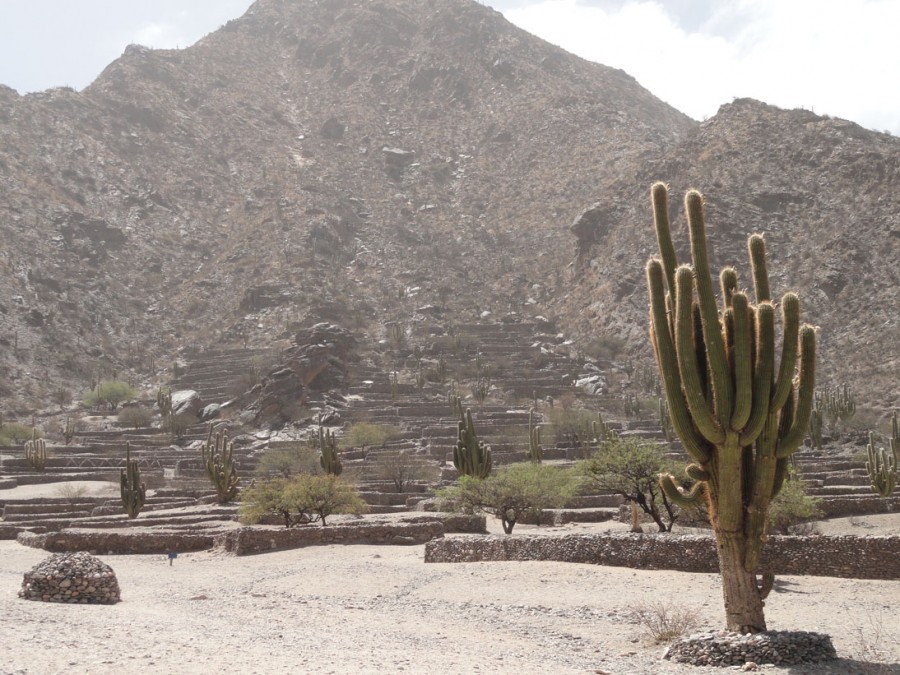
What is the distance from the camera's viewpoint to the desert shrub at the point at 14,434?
181 feet

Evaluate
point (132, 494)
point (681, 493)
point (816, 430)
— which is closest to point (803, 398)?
point (681, 493)

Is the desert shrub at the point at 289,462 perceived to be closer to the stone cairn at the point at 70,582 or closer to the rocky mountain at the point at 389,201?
the stone cairn at the point at 70,582

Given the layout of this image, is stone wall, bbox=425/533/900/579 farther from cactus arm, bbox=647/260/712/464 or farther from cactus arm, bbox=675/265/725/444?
cactus arm, bbox=675/265/725/444

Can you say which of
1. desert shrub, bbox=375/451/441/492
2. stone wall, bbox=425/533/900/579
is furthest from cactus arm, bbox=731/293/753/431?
desert shrub, bbox=375/451/441/492

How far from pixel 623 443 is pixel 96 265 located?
76817 millimetres

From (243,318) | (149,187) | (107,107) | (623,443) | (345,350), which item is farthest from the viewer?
(107,107)

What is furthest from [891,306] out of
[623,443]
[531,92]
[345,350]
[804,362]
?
[531,92]

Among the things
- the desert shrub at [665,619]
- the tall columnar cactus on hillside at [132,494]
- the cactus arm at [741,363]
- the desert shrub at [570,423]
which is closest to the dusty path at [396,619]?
the desert shrub at [665,619]

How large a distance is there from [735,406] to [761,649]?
282cm

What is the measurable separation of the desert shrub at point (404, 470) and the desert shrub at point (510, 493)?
10.4 m

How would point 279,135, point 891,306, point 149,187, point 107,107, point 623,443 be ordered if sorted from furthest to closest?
point 279,135 → point 107,107 → point 149,187 → point 891,306 → point 623,443

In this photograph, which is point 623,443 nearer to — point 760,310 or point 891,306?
point 760,310

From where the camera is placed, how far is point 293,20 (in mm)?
167250

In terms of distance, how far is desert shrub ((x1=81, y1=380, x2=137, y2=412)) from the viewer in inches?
2714
